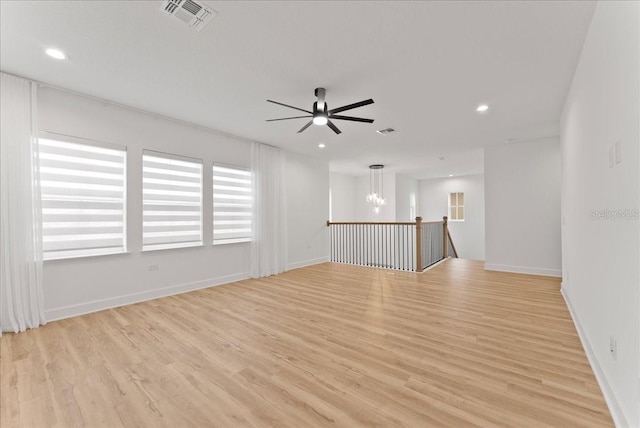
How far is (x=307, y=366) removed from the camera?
7.35 ft

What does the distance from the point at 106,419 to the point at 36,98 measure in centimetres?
374

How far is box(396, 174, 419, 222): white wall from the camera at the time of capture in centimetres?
1010

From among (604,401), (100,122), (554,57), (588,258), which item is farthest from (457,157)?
(100,122)

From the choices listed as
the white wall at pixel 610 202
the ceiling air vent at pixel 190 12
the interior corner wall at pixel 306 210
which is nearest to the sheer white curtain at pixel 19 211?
the ceiling air vent at pixel 190 12

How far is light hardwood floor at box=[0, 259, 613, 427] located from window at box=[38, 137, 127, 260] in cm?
96

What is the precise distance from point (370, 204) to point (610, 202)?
871cm

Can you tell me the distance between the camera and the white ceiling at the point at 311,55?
2.13 metres

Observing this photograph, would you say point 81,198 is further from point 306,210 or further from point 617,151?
point 617,151

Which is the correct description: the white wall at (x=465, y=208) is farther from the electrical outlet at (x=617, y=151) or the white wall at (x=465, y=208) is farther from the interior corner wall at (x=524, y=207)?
the electrical outlet at (x=617, y=151)

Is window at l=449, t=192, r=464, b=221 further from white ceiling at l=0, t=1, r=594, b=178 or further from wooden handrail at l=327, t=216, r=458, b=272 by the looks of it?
white ceiling at l=0, t=1, r=594, b=178

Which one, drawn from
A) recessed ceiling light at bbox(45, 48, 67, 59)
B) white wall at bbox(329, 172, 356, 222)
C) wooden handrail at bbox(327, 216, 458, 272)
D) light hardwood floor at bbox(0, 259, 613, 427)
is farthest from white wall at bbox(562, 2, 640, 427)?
white wall at bbox(329, 172, 356, 222)

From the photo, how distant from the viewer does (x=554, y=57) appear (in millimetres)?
2703

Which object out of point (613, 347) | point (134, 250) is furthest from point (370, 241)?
point (613, 347)

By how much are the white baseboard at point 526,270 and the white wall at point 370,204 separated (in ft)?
13.7
